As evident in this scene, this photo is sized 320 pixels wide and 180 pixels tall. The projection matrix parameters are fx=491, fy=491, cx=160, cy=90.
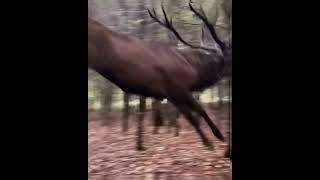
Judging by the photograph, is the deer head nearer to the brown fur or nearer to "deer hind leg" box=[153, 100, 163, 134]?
the brown fur

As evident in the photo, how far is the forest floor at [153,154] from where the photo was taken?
2723mm

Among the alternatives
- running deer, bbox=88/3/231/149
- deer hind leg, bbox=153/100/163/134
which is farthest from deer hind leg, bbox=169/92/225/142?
deer hind leg, bbox=153/100/163/134

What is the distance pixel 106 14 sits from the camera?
8.94ft

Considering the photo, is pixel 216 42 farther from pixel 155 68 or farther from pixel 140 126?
pixel 140 126

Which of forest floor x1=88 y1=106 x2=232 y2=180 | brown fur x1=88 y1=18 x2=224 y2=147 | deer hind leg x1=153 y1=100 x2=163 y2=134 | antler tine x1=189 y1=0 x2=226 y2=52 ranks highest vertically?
antler tine x1=189 y1=0 x2=226 y2=52

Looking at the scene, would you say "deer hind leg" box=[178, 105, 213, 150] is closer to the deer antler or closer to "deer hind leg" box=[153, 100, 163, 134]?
"deer hind leg" box=[153, 100, 163, 134]

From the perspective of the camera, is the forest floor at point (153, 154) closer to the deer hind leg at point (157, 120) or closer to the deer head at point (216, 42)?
the deer hind leg at point (157, 120)

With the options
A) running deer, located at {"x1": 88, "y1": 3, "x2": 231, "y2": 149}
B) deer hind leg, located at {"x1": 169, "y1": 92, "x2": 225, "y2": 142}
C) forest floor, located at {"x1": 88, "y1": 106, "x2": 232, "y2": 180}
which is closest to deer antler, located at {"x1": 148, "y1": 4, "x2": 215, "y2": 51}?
running deer, located at {"x1": 88, "y1": 3, "x2": 231, "y2": 149}

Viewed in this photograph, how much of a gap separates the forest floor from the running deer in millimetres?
67

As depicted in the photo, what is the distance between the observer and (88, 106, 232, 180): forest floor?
2.72 metres

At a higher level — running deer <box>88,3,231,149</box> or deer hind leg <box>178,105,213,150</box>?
running deer <box>88,3,231,149</box>

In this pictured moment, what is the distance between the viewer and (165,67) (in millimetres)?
2809
